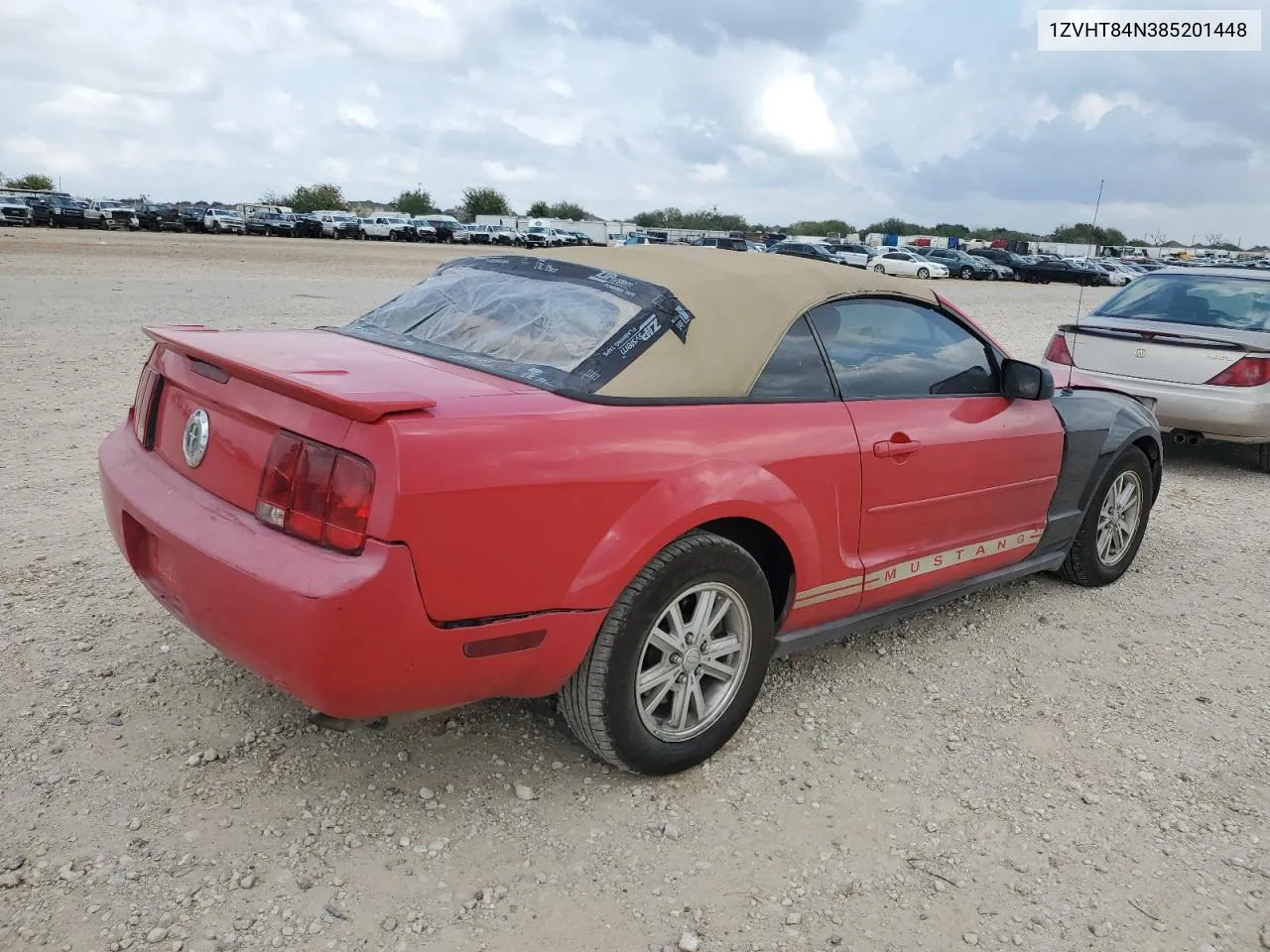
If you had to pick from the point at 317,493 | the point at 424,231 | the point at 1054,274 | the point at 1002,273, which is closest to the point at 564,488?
the point at 317,493

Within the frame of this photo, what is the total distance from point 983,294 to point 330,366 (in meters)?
32.5

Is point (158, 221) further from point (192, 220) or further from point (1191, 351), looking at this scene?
point (1191, 351)

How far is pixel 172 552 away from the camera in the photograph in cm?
263

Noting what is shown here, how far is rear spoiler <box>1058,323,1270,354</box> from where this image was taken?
6.84 meters

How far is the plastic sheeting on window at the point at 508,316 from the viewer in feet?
9.81

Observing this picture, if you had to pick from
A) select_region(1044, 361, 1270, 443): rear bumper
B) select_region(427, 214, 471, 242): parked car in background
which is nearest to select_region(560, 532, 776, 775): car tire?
select_region(1044, 361, 1270, 443): rear bumper

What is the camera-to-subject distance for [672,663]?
2898 millimetres

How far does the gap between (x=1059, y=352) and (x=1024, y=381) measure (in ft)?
13.8

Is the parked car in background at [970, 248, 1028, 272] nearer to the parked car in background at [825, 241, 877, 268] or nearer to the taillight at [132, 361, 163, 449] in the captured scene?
the parked car in background at [825, 241, 877, 268]

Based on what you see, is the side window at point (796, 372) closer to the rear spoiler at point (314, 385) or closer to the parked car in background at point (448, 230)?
the rear spoiler at point (314, 385)

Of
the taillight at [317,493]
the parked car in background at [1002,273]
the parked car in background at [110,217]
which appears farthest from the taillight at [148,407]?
the parked car in background at [1002,273]

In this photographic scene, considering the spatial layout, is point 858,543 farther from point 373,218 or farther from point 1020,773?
point 373,218

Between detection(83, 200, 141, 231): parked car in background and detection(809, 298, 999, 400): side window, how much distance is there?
4915cm

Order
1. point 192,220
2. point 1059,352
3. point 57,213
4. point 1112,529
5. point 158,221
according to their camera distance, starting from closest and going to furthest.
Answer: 1. point 1112,529
2. point 1059,352
3. point 57,213
4. point 158,221
5. point 192,220
